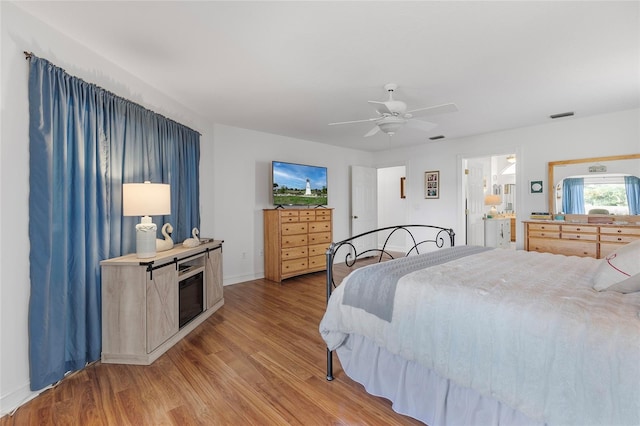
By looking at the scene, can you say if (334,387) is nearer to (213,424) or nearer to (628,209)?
(213,424)

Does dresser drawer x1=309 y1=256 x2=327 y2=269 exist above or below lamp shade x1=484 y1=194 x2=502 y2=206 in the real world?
below

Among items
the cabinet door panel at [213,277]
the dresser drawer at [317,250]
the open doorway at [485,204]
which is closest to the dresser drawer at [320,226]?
the dresser drawer at [317,250]

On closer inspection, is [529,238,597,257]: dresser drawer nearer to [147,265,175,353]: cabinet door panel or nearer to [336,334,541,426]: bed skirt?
[336,334,541,426]: bed skirt

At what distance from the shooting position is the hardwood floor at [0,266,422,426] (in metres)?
1.71

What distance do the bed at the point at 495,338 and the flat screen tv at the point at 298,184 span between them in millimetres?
3046

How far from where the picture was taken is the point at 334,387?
1989mm

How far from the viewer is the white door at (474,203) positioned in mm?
5812

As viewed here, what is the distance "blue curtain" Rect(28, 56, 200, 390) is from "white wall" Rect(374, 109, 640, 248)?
5035 millimetres

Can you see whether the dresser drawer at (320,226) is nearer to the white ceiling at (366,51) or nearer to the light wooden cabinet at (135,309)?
the white ceiling at (366,51)

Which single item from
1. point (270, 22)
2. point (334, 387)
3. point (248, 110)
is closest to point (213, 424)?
point (334, 387)

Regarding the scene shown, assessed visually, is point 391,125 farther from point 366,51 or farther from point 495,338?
point 495,338

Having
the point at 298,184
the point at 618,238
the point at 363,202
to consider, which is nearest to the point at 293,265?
the point at 298,184

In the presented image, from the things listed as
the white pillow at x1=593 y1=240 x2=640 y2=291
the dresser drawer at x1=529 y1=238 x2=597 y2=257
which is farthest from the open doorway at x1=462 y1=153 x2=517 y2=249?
the white pillow at x1=593 y1=240 x2=640 y2=291

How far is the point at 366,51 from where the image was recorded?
2.44 m
